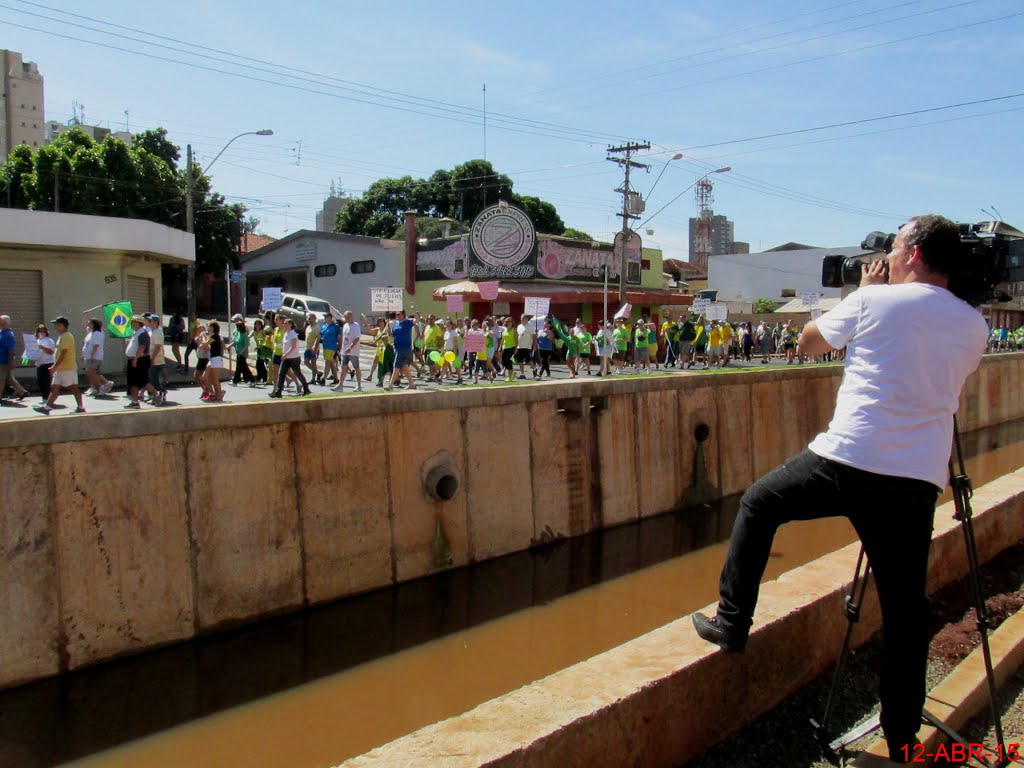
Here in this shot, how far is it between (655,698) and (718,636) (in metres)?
0.44

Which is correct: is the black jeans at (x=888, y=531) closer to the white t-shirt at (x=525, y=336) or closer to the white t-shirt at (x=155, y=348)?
the white t-shirt at (x=155, y=348)

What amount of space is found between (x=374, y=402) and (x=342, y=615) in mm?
2272

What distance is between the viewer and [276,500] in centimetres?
806

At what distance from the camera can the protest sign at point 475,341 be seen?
67.8ft

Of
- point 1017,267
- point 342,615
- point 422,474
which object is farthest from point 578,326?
point 1017,267

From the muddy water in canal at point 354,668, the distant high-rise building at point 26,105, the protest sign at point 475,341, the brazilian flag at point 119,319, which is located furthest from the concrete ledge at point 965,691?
the distant high-rise building at point 26,105

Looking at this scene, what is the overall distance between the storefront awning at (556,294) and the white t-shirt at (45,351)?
15.6 meters

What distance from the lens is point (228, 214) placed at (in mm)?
45875

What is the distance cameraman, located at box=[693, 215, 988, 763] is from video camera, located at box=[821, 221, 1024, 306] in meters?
0.08

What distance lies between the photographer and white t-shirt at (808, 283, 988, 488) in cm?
284

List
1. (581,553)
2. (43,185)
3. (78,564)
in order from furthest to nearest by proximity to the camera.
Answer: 1. (43,185)
2. (581,553)
3. (78,564)

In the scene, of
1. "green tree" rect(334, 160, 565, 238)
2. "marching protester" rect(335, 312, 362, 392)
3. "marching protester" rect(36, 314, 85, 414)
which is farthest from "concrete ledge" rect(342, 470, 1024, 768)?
"green tree" rect(334, 160, 565, 238)

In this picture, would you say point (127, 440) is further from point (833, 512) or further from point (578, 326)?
point (578, 326)

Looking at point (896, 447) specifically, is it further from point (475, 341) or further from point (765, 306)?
point (765, 306)
